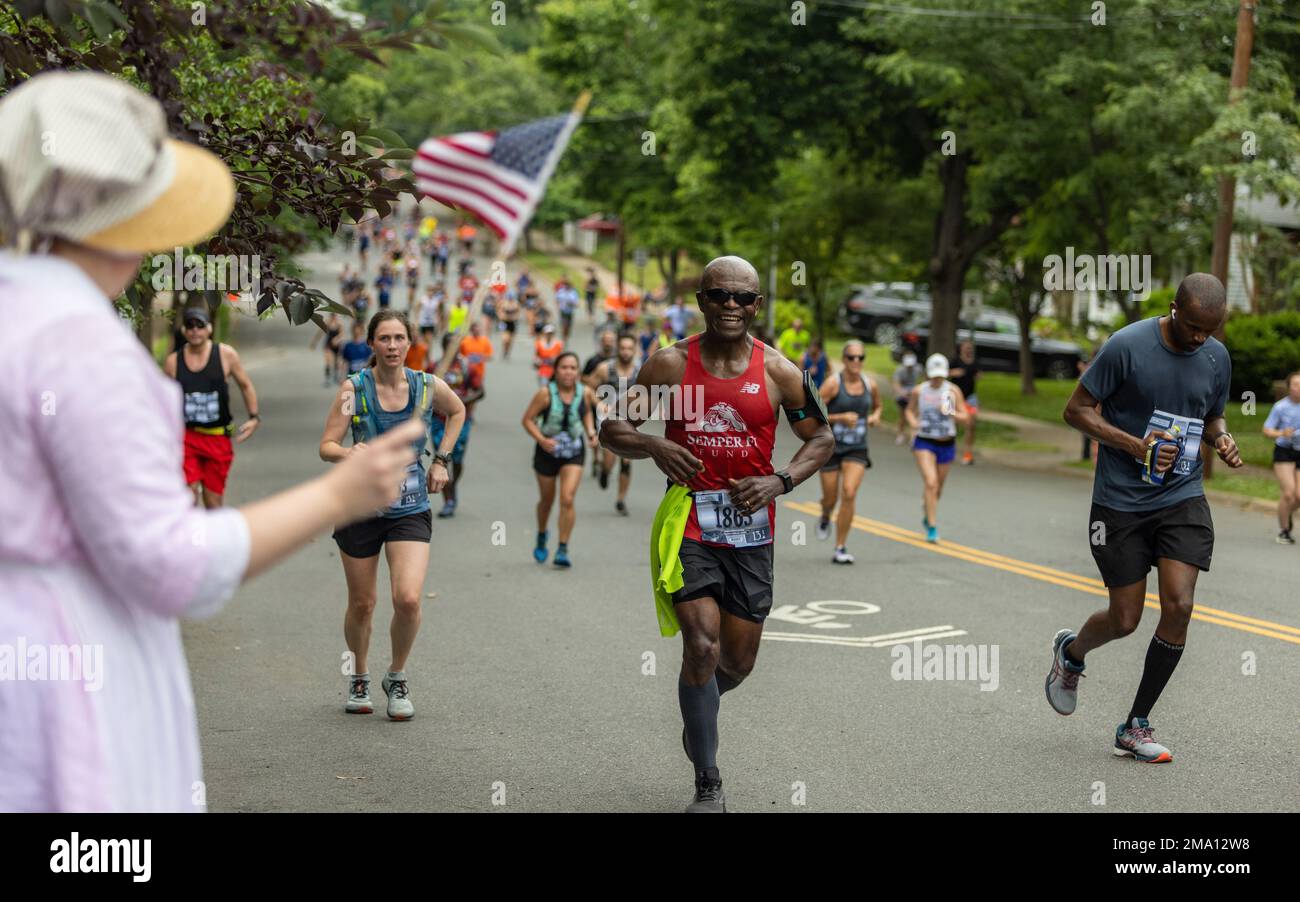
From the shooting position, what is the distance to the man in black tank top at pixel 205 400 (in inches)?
468

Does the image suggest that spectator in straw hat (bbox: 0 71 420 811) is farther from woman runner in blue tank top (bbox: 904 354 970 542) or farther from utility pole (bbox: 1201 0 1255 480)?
utility pole (bbox: 1201 0 1255 480)

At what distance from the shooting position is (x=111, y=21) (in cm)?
431

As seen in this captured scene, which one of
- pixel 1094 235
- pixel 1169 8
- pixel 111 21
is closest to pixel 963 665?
pixel 111 21

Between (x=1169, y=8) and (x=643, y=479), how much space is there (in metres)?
9.75

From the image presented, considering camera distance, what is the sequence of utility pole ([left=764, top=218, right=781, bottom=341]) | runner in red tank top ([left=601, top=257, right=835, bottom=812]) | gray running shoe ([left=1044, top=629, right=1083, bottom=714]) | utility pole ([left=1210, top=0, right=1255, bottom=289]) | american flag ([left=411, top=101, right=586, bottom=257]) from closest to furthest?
1. runner in red tank top ([left=601, top=257, right=835, bottom=812])
2. gray running shoe ([left=1044, top=629, right=1083, bottom=714])
3. american flag ([left=411, top=101, right=586, bottom=257])
4. utility pole ([left=1210, top=0, right=1255, bottom=289])
5. utility pole ([left=764, top=218, right=781, bottom=341])

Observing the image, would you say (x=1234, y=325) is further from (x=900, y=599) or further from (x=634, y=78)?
(x=634, y=78)

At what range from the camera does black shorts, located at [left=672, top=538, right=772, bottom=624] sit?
20.2 feet

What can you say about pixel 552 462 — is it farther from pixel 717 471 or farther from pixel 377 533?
pixel 717 471

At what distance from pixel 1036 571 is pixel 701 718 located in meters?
7.76

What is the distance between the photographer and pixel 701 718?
20.3 ft

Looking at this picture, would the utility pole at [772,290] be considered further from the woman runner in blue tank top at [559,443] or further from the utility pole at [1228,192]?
the woman runner in blue tank top at [559,443]

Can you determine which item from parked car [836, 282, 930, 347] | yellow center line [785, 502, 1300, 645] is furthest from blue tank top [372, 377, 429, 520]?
parked car [836, 282, 930, 347]

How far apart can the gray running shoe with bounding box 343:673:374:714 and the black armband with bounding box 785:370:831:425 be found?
116 inches

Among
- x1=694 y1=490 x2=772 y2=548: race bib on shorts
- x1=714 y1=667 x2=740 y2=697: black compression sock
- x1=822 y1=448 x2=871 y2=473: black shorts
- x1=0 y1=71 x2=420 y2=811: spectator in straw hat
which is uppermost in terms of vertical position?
x1=0 y1=71 x2=420 y2=811: spectator in straw hat
